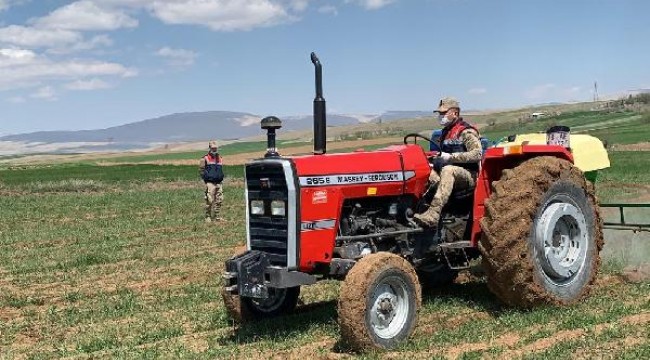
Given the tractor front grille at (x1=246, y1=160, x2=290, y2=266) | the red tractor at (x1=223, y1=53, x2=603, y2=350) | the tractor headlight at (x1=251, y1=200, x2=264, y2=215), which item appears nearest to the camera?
the red tractor at (x1=223, y1=53, x2=603, y2=350)

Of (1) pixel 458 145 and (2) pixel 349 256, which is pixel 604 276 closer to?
(1) pixel 458 145

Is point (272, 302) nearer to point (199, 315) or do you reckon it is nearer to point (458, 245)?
point (199, 315)

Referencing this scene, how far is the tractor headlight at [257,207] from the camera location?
243 inches

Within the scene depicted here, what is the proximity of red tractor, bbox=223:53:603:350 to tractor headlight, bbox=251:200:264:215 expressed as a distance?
1cm

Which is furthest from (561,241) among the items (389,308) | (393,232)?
(389,308)

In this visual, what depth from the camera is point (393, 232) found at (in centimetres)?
637

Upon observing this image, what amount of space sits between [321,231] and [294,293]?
117 centimetres

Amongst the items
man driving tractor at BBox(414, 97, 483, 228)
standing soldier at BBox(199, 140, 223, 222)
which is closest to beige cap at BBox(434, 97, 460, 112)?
man driving tractor at BBox(414, 97, 483, 228)

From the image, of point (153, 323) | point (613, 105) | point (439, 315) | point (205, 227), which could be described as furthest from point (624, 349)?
point (613, 105)

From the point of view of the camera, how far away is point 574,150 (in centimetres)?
755

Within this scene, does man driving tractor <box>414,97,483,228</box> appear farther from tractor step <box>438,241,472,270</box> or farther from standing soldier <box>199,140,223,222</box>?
standing soldier <box>199,140,223,222</box>

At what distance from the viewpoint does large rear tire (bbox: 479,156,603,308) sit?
626 centimetres

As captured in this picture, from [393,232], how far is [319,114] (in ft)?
3.92

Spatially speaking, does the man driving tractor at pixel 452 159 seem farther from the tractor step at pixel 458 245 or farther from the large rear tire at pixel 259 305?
the large rear tire at pixel 259 305
